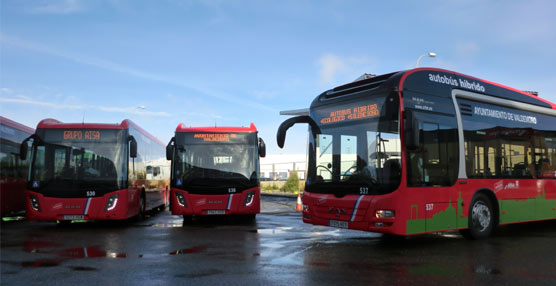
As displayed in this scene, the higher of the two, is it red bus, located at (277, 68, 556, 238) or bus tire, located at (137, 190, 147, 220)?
red bus, located at (277, 68, 556, 238)

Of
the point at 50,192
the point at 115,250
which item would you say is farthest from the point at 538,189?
the point at 50,192

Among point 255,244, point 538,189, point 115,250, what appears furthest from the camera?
point 538,189

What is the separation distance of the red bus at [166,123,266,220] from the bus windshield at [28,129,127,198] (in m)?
1.63

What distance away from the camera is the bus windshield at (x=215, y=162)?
14.2 metres

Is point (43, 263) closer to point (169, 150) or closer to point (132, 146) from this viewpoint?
point (132, 146)

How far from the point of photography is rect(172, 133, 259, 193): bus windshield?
558 inches

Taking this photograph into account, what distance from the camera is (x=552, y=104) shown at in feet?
42.1

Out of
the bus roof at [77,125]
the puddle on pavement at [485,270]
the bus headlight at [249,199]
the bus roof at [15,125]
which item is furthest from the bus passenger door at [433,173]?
the bus roof at [15,125]

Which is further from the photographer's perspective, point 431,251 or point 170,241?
point 170,241

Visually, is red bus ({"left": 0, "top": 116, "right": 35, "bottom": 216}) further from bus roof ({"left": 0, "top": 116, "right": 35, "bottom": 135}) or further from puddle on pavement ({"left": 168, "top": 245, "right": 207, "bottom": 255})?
puddle on pavement ({"left": 168, "top": 245, "right": 207, "bottom": 255})

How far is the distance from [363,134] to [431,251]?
2.38 metres

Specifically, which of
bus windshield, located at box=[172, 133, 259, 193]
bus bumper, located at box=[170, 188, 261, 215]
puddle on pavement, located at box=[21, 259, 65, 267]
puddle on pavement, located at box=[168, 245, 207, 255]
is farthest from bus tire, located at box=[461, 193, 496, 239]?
puddle on pavement, located at box=[21, 259, 65, 267]

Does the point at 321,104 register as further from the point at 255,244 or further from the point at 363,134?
the point at 255,244

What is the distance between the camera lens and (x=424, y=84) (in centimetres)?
936
